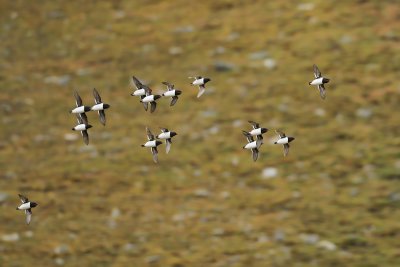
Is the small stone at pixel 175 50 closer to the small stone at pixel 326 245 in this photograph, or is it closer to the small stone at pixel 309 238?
the small stone at pixel 309 238

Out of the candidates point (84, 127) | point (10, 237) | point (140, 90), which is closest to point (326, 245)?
point (140, 90)

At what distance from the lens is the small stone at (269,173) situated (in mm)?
12784

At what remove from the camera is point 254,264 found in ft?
35.0

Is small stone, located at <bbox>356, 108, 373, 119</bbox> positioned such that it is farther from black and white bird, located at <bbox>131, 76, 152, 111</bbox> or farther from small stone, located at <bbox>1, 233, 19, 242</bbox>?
black and white bird, located at <bbox>131, 76, 152, 111</bbox>

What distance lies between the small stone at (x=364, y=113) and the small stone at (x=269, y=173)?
1891 millimetres

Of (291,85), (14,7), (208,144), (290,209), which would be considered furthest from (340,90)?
(14,7)

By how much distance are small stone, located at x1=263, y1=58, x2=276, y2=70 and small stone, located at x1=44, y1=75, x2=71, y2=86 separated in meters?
3.98

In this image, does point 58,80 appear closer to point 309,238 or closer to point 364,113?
point 364,113

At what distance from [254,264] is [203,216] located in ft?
5.12

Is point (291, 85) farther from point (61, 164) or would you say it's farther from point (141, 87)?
point (141, 87)

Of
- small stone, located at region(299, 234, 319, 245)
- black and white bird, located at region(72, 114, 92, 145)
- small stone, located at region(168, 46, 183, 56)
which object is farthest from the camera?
small stone, located at region(168, 46, 183, 56)

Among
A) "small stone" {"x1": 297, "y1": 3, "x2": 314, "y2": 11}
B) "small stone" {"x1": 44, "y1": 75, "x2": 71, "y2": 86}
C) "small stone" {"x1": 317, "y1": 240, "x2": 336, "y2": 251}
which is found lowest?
"small stone" {"x1": 317, "y1": 240, "x2": 336, "y2": 251}

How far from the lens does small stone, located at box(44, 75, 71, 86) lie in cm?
1686

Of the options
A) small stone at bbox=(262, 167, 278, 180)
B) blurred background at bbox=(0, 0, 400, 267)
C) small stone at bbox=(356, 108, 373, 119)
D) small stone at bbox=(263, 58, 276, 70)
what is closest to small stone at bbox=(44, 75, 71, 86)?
blurred background at bbox=(0, 0, 400, 267)
